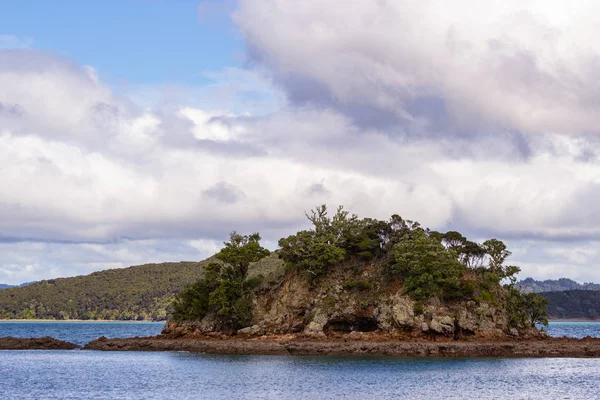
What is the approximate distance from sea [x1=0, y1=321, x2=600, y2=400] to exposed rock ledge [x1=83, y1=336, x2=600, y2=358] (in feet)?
12.6

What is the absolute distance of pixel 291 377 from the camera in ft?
222

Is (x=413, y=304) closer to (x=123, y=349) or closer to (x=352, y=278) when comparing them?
(x=352, y=278)

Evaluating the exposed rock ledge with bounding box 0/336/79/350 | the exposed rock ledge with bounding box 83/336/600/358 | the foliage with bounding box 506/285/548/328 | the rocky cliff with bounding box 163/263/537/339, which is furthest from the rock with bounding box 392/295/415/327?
the exposed rock ledge with bounding box 0/336/79/350

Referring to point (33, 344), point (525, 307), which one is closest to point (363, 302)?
point (525, 307)

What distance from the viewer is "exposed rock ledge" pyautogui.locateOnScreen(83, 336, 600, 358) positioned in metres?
88.7

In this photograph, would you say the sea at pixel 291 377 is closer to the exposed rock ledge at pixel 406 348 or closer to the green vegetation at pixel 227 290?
the exposed rock ledge at pixel 406 348

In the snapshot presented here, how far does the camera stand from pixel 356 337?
3848 inches

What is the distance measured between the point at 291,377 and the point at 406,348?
88.2ft

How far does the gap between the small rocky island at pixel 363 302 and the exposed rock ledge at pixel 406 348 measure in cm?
14

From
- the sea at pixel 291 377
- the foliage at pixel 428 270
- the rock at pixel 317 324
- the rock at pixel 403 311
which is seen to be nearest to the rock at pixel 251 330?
the rock at pixel 317 324

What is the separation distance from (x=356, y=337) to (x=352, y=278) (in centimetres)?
1131

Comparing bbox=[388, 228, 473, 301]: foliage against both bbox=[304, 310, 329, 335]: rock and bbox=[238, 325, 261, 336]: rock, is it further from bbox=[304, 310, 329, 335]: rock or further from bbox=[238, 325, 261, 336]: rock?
bbox=[238, 325, 261, 336]: rock

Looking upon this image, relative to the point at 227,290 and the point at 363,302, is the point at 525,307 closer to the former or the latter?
the point at 363,302

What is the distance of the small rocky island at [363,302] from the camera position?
93.7 m
